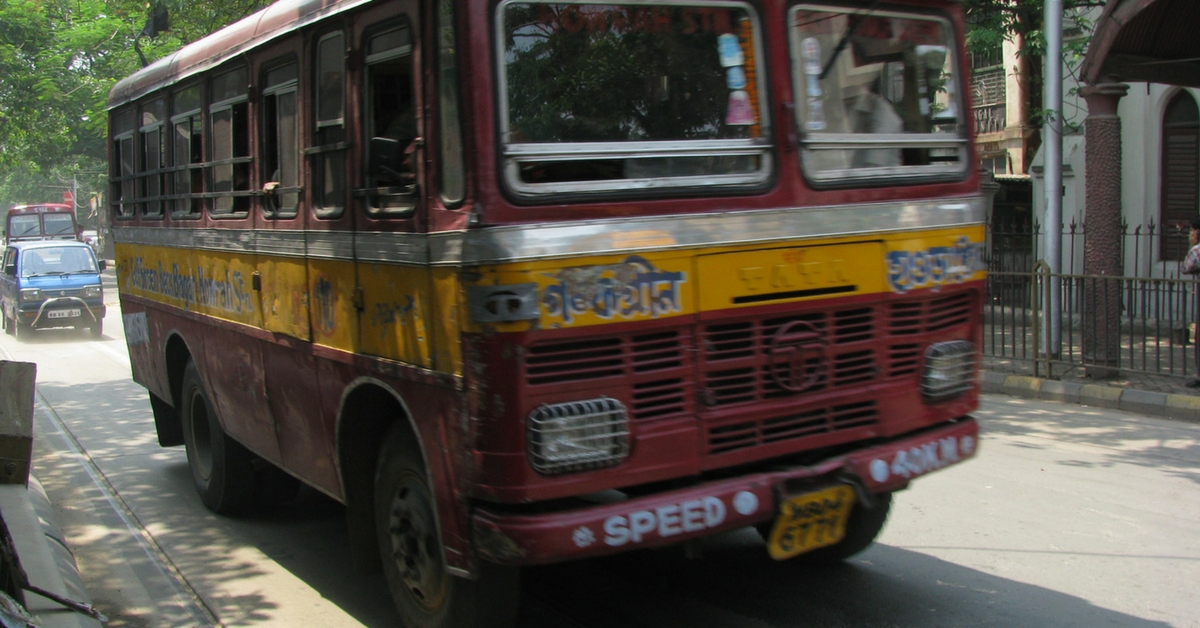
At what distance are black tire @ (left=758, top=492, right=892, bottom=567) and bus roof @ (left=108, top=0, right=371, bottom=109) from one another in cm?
310

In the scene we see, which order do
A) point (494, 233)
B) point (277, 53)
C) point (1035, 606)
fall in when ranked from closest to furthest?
1. point (494, 233)
2. point (1035, 606)
3. point (277, 53)

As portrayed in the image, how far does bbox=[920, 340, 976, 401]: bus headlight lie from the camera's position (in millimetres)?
4477

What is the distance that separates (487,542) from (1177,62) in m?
10.2

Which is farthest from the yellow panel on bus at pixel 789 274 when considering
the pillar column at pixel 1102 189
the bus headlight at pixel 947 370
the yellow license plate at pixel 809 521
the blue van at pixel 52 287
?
the blue van at pixel 52 287

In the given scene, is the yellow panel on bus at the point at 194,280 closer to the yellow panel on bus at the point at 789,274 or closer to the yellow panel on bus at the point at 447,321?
Answer: the yellow panel on bus at the point at 447,321

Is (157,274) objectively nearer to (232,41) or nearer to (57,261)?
(232,41)

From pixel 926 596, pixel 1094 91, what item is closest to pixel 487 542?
pixel 926 596

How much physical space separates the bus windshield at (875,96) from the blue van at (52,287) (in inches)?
748

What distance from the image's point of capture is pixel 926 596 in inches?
193

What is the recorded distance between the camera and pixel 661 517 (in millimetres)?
3715

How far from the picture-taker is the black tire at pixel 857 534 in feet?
17.0

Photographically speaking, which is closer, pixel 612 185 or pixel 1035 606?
pixel 612 185

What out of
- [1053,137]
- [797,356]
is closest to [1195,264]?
[1053,137]

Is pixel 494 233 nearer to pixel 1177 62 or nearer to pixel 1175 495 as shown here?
pixel 1175 495
